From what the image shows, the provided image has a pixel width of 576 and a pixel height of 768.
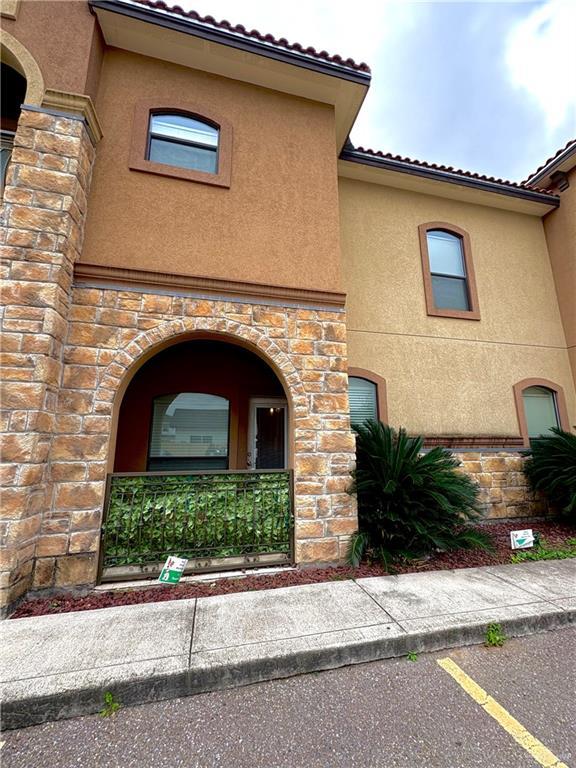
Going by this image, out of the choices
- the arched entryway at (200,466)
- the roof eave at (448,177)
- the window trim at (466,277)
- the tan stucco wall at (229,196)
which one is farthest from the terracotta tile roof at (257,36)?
the arched entryway at (200,466)

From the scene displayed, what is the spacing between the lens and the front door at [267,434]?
20.5 ft

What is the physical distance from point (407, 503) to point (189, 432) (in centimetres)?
384

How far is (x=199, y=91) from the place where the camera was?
5.08m

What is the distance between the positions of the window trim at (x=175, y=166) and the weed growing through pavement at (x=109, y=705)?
219 inches

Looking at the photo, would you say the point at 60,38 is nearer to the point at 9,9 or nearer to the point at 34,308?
the point at 9,9

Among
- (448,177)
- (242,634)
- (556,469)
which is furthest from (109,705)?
(448,177)

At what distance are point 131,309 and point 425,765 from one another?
15.5ft

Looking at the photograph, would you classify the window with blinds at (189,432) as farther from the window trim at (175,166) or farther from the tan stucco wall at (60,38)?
the tan stucco wall at (60,38)

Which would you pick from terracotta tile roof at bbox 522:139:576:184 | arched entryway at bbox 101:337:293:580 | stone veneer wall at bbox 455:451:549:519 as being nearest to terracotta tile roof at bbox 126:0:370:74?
arched entryway at bbox 101:337:293:580

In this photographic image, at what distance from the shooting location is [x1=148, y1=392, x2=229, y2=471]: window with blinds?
5898 mm

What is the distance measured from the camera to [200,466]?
19.7 ft

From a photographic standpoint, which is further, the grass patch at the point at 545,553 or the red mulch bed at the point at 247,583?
the grass patch at the point at 545,553

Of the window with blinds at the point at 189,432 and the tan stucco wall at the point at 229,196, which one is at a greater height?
the tan stucco wall at the point at 229,196

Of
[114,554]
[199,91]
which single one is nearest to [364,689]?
[114,554]
